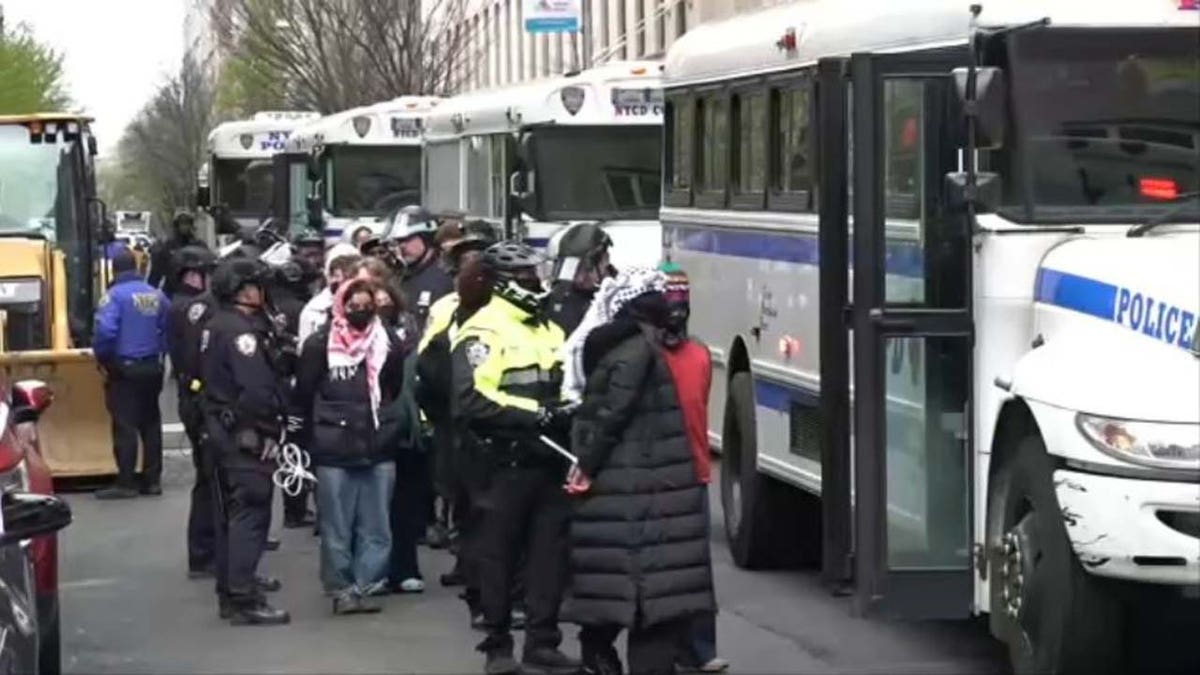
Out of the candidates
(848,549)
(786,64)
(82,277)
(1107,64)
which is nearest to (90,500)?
(82,277)

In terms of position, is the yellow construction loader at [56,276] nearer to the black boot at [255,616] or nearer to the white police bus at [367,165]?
the black boot at [255,616]

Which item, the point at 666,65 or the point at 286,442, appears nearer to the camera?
the point at 286,442

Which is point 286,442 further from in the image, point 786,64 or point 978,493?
point 978,493

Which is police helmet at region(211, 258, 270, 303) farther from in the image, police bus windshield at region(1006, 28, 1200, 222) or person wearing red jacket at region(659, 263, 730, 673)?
police bus windshield at region(1006, 28, 1200, 222)

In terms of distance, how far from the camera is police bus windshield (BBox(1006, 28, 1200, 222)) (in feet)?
29.4

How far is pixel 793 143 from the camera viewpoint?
11.8m

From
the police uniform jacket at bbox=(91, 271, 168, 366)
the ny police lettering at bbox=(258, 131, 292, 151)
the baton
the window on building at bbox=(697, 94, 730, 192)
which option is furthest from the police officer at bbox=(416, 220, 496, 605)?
the ny police lettering at bbox=(258, 131, 292, 151)

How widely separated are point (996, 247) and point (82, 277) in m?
11.0

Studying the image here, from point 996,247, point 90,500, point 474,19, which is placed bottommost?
point 90,500

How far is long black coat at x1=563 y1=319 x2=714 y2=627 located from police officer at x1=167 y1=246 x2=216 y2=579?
3536mm

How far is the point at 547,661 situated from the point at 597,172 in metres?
10.9

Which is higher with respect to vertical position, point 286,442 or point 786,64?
point 786,64

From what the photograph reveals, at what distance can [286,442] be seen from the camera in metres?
11.8

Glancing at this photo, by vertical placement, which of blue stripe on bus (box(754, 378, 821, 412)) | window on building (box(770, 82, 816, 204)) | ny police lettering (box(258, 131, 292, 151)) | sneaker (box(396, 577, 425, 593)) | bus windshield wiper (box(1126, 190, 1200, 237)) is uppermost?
ny police lettering (box(258, 131, 292, 151))
